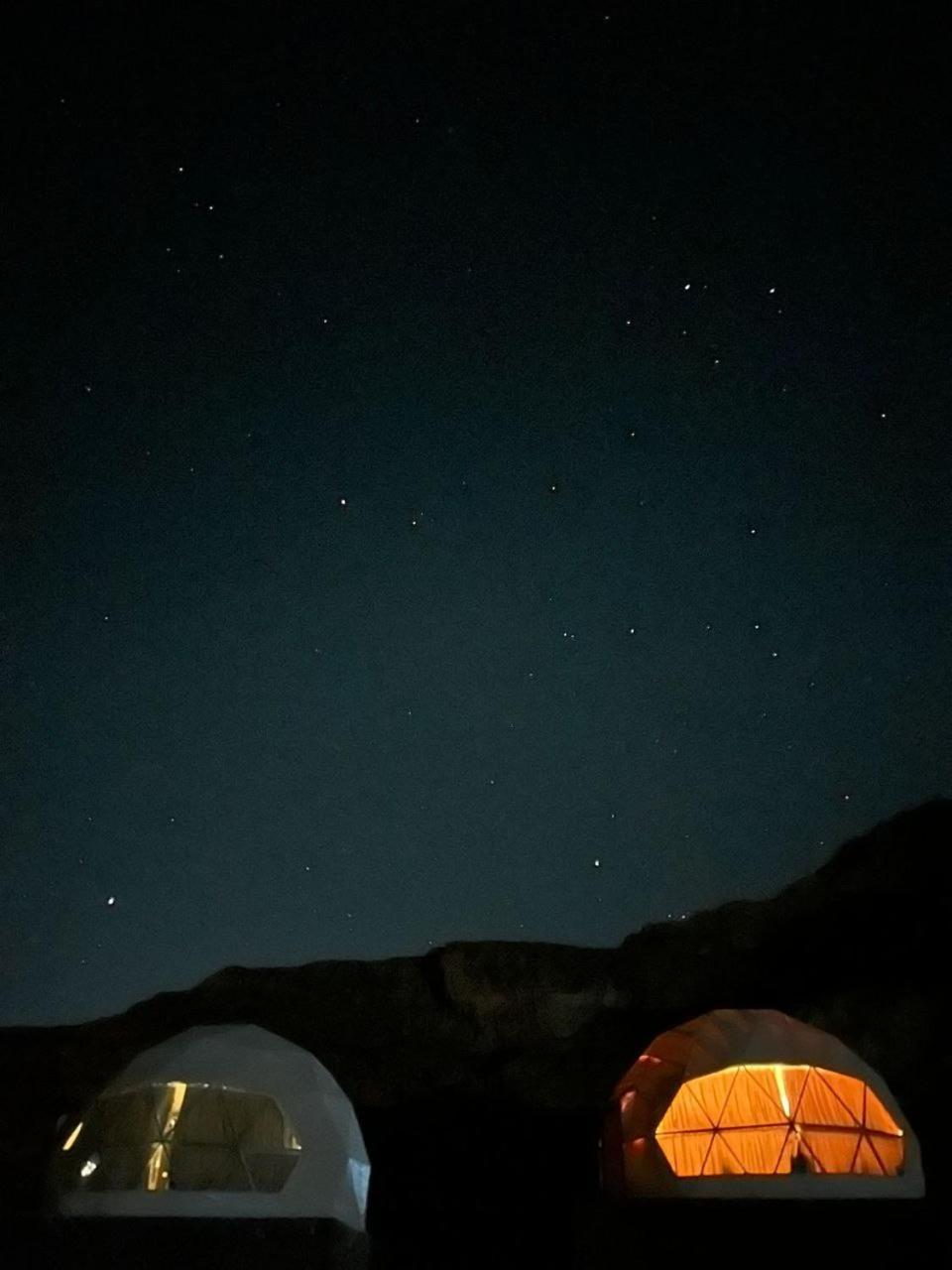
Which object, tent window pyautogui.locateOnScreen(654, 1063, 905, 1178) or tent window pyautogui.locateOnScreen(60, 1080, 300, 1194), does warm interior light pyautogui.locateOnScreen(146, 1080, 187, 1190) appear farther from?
tent window pyautogui.locateOnScreen(654, 1063, 905, 1178)

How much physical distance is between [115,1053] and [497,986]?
258 inches

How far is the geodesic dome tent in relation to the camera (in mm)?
8055

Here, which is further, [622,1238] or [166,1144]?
[166,1144]

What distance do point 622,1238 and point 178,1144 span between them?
3299 mm

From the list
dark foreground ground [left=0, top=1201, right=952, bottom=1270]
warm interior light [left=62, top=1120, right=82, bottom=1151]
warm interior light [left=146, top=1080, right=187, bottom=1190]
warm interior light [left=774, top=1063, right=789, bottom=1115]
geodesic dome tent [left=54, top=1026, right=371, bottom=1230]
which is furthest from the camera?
warm interior light [left=774, top=1063, right=789, bottom=1115]

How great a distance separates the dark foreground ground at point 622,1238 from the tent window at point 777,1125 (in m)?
0.85

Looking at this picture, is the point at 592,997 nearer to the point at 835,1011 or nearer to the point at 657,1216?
the point at 835,1011

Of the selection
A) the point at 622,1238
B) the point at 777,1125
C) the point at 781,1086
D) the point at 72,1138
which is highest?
the point at 72,1138

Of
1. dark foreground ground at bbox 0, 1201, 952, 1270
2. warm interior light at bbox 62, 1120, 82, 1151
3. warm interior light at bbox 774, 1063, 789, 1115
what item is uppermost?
warm interior light at bbox 62, 1120, 82, 1151

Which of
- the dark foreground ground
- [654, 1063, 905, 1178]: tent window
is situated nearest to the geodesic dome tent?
the dark foreground ground

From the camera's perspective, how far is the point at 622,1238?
25.7 ft

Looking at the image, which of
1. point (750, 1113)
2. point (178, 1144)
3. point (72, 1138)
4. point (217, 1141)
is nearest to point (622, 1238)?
point (750, 1113)

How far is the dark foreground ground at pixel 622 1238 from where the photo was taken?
738 cm

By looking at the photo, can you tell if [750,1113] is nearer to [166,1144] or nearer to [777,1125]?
[777,1125]
